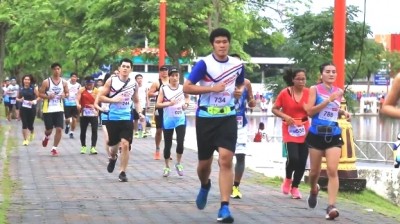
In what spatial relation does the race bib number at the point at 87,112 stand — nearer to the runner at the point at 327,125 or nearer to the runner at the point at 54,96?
the runner at the point at 54,96

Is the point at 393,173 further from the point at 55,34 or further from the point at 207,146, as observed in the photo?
the point at 55,34

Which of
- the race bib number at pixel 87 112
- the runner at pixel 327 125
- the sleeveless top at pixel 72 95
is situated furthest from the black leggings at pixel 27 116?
the runner at pixel 327 125

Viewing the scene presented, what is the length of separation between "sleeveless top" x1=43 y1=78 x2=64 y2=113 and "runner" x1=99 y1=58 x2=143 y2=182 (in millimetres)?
4987

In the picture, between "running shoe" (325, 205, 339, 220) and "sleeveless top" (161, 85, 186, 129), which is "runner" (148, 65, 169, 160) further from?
"running shoe" (325, 205, 339, 220)

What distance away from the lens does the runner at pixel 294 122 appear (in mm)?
12289

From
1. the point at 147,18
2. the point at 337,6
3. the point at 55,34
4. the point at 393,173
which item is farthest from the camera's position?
the point at 55,34

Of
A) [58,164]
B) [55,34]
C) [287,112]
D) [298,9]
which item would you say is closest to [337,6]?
[287,112]

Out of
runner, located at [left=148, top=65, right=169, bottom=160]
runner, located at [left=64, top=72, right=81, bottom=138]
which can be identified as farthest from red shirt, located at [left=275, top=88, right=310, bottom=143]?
runner, located at [left=64, top=72, right=81, bottom=138]

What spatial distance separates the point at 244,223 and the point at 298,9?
→ 1589cm

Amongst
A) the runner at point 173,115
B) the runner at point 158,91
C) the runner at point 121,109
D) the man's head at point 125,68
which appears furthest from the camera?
the runner at point 158,91

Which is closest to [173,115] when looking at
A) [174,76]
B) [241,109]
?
[174,76]

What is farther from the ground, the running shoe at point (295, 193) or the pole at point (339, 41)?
the pole at point (339, 41)

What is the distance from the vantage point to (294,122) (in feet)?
40.2

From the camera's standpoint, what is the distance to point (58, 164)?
18.0m
